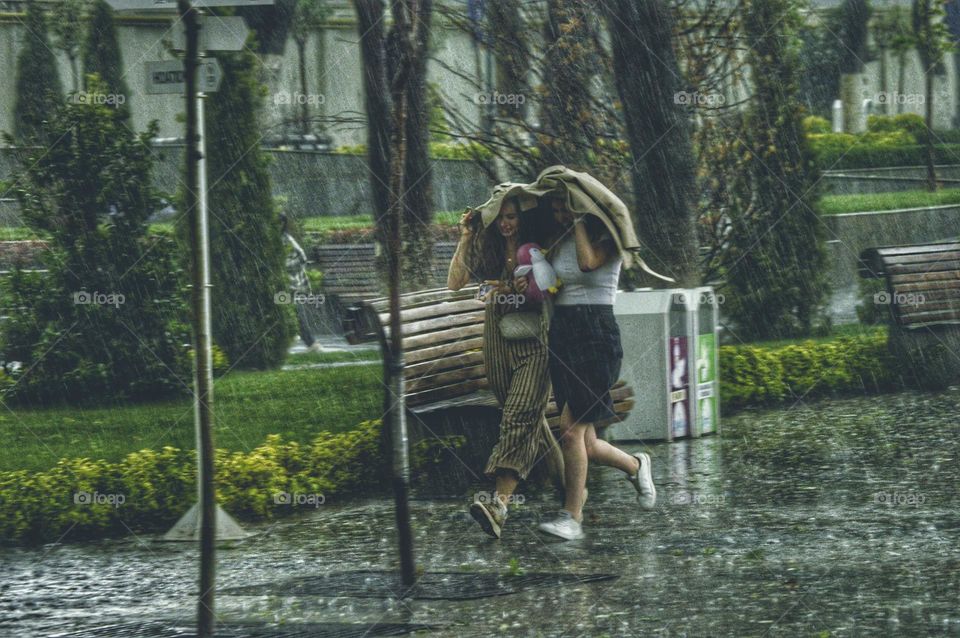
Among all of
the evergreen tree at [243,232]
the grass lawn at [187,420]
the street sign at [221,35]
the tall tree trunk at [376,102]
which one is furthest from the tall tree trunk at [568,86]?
the street sign at [221,35]

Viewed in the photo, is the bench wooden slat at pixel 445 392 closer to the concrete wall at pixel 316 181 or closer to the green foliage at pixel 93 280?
the green foliage at pixel 93 280

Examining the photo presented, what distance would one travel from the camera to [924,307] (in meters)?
10.4

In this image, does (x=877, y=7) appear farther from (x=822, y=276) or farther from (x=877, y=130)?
(x=822, y=276)

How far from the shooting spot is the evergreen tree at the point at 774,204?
1206cm

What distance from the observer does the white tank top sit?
6527 millimetres

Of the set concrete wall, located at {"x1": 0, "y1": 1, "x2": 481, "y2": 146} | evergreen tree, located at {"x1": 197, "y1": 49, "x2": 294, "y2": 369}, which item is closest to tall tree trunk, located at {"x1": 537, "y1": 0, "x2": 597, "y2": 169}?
concrete wall, located at {"x1": 0, "y1": 1, "x2": 481, "y2": 146}

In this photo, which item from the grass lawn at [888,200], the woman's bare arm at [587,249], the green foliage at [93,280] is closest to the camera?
the woman's bare arm at [587,249]

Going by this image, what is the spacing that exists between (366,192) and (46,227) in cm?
1239

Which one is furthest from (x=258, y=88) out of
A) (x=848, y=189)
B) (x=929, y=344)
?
(x=848, y=189)

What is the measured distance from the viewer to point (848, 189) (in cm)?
2025

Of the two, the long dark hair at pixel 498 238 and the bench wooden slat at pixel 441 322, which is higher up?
the long dark hair at pixel 498 238

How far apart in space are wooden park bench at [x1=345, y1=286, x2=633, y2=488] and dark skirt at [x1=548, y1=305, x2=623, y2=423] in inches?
36.4

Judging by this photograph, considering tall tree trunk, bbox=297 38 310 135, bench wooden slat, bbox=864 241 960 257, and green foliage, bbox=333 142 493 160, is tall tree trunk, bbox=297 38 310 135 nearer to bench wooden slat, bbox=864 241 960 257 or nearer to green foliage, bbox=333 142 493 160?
green foliage, bbox=333 142 493 160

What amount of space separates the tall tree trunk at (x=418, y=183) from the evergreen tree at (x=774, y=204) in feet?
10.6
